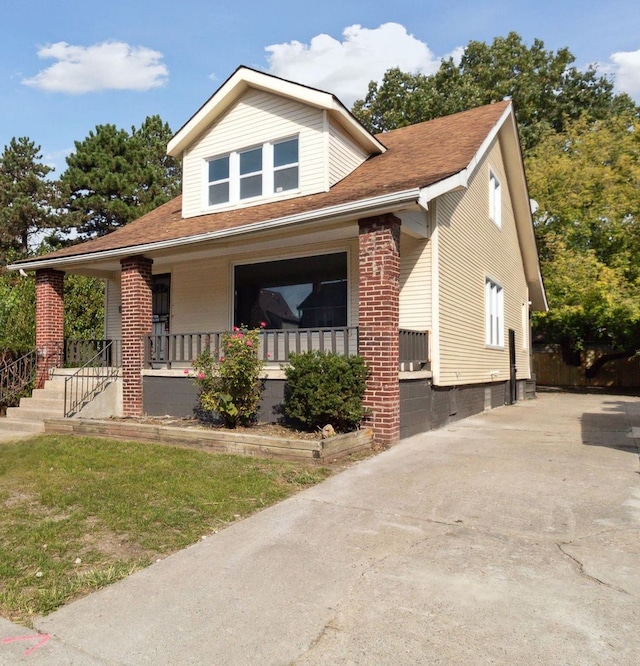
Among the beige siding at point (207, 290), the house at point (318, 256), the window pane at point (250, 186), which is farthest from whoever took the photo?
the beige siding at point (207, 290)

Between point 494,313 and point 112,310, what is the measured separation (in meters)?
10.3

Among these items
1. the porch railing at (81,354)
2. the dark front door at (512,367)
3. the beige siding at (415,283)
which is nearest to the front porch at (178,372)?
the beige siding at (415,283)

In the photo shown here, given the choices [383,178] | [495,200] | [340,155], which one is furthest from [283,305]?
[495,200]

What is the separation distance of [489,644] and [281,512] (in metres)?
2.57

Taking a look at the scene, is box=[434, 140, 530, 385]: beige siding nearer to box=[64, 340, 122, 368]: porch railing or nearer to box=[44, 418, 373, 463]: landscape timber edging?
box=[44, 418, 373, 463]: landscape timber edging

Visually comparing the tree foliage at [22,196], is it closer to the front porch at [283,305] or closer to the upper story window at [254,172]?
the front porch at [283,305]

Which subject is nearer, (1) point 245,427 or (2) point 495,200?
(1) point 245,427

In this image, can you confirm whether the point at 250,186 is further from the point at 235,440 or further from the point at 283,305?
the point at 235,440

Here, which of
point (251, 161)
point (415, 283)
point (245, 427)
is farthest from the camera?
point (251, 161)

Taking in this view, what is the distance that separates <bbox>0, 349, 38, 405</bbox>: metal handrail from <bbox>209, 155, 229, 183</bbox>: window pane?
18.1ft

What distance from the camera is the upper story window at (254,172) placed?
11.2 metres

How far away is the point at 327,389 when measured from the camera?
7.59m

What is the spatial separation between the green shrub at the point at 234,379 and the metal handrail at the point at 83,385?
294 centimetres

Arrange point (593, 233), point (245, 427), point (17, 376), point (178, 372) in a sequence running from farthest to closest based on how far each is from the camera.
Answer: point (593, 233), point (17, 376), point (178, 372), point (245, 427)
